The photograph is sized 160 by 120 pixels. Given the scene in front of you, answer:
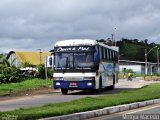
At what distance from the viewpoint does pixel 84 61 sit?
30312 millimetres

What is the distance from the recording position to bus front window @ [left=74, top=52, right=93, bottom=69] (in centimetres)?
3019

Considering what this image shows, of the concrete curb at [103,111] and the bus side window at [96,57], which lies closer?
the concrete curb at [103,111]

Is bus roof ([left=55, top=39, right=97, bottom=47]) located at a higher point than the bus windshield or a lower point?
higher

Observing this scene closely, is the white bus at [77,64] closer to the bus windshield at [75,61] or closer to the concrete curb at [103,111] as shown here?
the bus windshield at [75,61]

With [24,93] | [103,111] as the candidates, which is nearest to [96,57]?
[24,93]

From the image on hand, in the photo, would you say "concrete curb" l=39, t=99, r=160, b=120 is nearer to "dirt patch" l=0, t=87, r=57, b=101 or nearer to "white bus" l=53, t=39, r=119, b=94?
"white bus" l=53, t=39, r=119, b=94

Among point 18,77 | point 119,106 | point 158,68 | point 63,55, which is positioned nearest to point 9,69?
point 18,77

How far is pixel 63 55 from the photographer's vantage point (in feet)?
101

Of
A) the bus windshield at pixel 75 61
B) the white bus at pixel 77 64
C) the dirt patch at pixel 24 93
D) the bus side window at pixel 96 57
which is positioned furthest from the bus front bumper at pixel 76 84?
the dirt patch at pixel 24 93

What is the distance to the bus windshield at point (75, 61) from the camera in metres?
30.2

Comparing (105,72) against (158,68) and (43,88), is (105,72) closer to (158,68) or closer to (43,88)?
(43,88)

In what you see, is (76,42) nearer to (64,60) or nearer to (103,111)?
(64,60)

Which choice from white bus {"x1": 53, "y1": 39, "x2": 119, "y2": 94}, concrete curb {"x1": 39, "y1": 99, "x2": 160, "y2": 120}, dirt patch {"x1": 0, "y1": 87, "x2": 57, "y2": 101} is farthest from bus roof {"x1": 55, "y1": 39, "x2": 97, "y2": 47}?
concrete curb {"x1": 39, "y1": 99, "x2": 160, "y2": 120}

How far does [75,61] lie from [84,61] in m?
0.57
